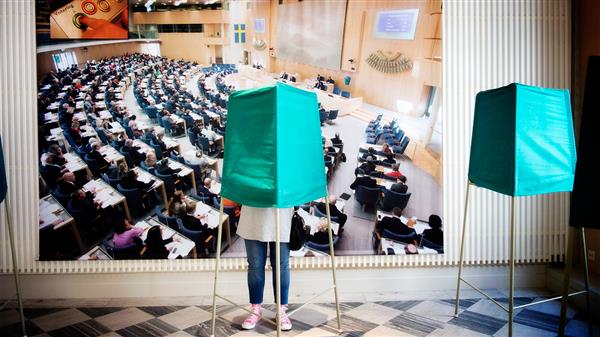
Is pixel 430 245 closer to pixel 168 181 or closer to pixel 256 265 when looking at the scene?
pixel 256 265

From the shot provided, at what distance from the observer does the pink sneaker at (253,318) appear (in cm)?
386

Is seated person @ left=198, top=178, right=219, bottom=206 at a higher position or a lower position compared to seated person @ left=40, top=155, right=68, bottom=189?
lower

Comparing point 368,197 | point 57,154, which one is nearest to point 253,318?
point 368,197

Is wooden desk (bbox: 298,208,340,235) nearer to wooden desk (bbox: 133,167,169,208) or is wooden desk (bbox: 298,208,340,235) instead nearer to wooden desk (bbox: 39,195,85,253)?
wooden desk (bbox: 133,167,169,208)

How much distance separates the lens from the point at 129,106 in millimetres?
4789

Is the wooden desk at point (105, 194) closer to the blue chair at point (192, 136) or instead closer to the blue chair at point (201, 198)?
the blue chair at point (201, 198)

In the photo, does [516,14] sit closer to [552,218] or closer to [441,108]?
[441,108]

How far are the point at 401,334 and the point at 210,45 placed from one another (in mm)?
3392

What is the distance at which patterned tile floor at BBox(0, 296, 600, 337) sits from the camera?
12.7ft

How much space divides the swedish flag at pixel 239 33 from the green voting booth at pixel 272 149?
176cm

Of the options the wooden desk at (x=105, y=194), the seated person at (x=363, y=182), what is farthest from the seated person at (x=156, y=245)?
the seated person at (x=363, y=182)

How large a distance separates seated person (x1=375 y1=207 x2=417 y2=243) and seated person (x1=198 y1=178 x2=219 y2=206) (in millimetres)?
1624

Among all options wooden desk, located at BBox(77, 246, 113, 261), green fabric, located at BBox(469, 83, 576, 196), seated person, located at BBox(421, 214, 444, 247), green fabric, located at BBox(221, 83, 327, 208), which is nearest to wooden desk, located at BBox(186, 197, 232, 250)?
wooden desk, located at BBox(77, 246, 113, 261)

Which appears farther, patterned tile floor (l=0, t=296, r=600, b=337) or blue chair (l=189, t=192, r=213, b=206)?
blue chair (l=189, t=192, r=213, b=206)
